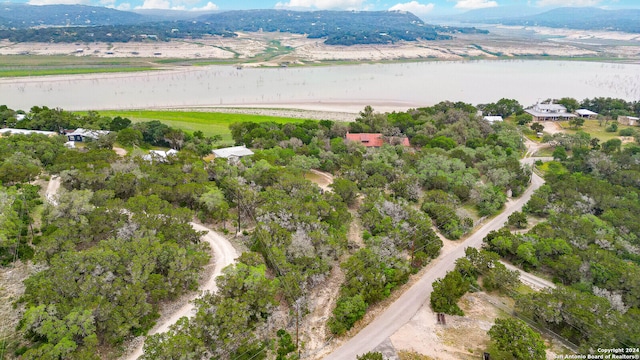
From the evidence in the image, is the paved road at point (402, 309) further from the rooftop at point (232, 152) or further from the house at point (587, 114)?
the house at point (587, 114)

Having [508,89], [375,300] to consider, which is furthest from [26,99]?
[508,89]

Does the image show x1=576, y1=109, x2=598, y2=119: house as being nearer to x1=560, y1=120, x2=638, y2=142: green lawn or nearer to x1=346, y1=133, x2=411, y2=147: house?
x1=560, y1=120, x2=638, y2=142: green lawn

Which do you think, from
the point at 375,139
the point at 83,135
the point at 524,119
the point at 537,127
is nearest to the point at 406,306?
the point at 375,139

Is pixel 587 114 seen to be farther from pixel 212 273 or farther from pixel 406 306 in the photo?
pixel 212 273

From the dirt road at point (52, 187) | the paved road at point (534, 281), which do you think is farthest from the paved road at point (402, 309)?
the dirt road at point (52, 187)

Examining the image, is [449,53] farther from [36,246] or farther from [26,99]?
[36,246]

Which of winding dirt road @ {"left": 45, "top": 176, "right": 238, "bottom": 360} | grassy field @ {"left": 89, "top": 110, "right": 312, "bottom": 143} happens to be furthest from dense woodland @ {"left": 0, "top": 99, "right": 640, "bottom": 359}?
grassy field @ {"left": 89, "top": 110, "right": 312, "bottom": 143}
